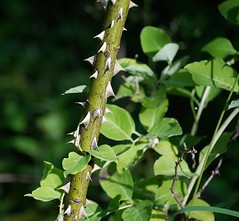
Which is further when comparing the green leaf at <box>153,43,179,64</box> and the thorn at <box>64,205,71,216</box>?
the green leaf at <box>153,43,179,64</box>

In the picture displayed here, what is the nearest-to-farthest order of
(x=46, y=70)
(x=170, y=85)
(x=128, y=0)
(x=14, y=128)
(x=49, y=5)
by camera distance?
1. (x=128, y=0)
2. (x=170, y=85)
3. (x=14, y=128)
4. (x=46, y=70)
5. (x=49, y=5)

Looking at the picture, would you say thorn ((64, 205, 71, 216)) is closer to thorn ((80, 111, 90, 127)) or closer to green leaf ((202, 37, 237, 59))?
thorn ((80, 111, 90, 127))

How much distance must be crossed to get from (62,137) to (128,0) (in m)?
1.82

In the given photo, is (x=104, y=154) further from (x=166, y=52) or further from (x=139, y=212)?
(x=166, y=52)

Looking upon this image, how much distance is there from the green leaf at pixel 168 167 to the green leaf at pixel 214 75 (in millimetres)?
128

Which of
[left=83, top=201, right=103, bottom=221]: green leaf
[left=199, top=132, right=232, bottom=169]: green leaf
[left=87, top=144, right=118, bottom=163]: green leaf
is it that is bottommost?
[left=83, top=201, right=103, bottom=221]: green leaf

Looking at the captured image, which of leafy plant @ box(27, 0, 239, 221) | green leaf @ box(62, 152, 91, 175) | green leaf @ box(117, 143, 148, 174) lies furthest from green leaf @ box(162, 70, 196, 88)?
green leaf @ box(62, 152, 91, 175)

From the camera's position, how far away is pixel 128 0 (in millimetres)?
696

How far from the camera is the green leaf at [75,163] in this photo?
2.21 feet

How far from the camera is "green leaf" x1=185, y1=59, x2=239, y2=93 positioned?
79 cm

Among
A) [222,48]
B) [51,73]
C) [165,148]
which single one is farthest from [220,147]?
[51,73]

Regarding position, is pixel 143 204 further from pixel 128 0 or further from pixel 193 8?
pixel 193 8

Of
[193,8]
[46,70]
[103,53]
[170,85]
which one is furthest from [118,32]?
[46,70]

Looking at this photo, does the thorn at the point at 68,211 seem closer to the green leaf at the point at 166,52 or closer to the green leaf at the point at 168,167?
the green leaf at the point at 168,167
